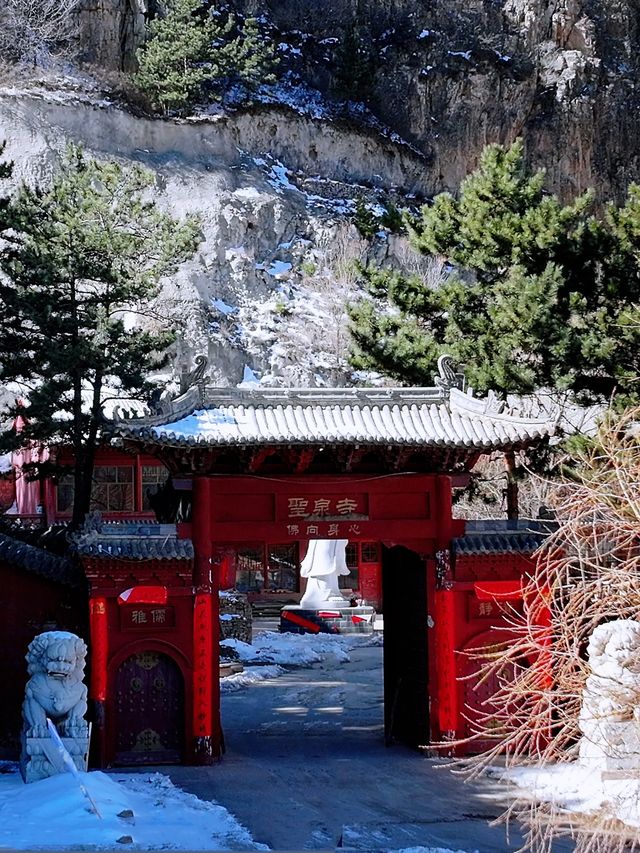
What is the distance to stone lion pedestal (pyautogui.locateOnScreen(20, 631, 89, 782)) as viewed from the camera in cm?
1265

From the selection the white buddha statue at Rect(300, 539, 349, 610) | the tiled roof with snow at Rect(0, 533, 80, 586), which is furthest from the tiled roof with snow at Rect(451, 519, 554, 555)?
the white buddha statue at Rect(300, 539, 349, 610)

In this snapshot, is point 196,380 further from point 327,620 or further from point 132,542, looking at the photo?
point 327,620

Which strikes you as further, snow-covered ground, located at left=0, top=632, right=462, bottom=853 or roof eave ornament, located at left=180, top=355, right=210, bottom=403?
roof eave ornament, located at left=180, top=355, right=210, bottom=403

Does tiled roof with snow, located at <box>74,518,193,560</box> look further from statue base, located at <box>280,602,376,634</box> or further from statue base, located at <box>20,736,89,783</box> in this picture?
statue base, located at <box>280,602,376,634</box>

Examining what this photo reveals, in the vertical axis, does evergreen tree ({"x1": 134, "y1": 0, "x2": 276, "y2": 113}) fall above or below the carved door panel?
above

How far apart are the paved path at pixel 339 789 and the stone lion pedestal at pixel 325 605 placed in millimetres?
10290

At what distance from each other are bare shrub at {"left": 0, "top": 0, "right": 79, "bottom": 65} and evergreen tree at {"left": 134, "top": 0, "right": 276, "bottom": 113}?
3379 mm

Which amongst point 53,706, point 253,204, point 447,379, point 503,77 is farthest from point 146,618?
point 503,77

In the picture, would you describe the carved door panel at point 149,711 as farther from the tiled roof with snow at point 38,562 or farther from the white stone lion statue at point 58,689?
the tiled roof with snow at point 38,562

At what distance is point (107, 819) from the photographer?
1078cm

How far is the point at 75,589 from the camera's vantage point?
48.8ft

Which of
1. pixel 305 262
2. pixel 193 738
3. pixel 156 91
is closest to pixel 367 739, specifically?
pixel 193 738

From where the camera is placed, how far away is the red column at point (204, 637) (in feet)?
46.9

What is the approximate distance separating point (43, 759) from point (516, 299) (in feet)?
33.4
